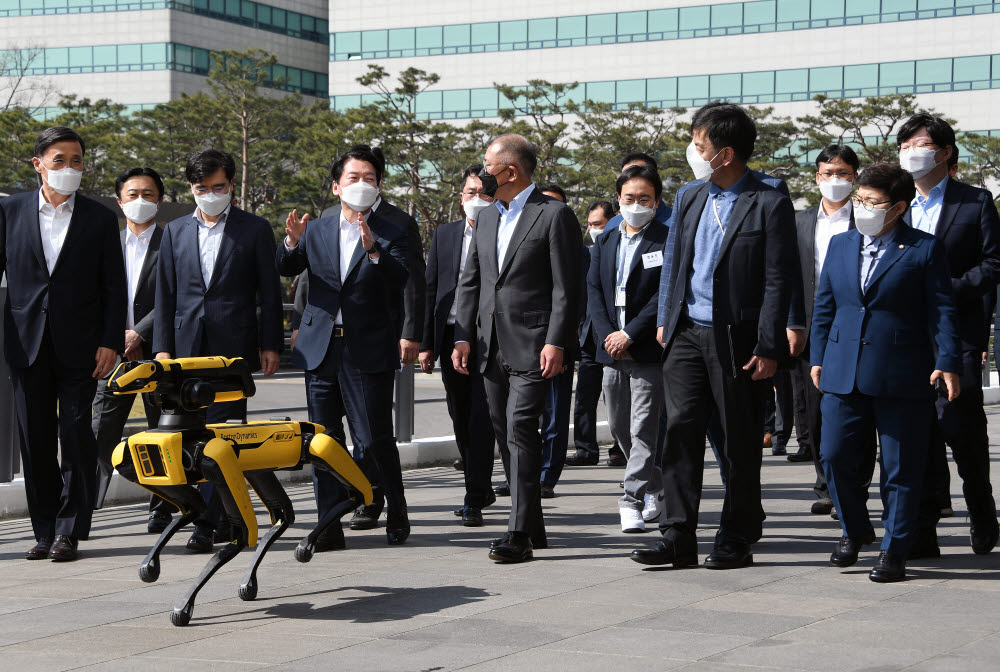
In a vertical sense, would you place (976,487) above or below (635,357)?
below

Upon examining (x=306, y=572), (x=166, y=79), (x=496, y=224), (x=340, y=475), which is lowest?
(x=306, y=572)

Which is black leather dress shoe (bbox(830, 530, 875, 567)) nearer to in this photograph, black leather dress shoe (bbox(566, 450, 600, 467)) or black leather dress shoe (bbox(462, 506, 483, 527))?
black leather dress shoe (bbox(462, 506, 483, 527))

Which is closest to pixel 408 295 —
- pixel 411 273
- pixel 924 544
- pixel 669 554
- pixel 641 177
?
pixel 411 273

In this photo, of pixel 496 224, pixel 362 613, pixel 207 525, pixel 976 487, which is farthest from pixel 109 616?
pixel 976 487

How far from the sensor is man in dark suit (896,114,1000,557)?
683 cm

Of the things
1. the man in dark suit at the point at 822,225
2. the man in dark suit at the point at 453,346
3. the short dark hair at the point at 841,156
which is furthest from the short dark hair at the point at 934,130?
the man in dark suit at the point at 453,346

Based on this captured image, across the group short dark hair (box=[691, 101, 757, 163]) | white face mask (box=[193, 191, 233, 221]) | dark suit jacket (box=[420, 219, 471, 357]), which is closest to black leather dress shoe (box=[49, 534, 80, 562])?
white face mask (box=[193, 191, 233, 221])

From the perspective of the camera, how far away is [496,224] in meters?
7.15

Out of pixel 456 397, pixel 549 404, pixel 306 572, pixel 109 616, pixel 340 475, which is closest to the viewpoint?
pixel 109 616

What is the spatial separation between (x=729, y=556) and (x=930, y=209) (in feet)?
6.83

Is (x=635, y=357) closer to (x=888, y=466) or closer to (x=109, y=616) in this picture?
(x=888, y=466)

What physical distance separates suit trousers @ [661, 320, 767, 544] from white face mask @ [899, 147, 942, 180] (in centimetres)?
144

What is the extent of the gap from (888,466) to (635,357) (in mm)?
1959

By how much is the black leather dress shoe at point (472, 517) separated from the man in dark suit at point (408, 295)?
50 cm
